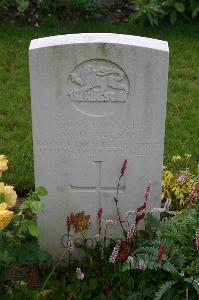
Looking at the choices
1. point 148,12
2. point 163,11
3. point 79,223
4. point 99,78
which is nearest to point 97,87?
point 99,78

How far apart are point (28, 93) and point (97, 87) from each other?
3.16m

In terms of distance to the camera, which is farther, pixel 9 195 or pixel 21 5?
pixel 21 5

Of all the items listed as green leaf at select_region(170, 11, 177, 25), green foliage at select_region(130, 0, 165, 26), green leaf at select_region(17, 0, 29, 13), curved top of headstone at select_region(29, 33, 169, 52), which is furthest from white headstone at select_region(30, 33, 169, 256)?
green leaf at select_region(17, 0, 29, 13)

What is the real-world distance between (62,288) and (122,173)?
836 millimetres

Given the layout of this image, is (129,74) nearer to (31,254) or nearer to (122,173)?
(122,173)

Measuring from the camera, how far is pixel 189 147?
20.3ft

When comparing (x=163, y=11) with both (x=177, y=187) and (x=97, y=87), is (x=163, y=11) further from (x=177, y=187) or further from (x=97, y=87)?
(x=97, y=87)

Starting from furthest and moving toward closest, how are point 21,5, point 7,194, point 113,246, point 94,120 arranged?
point 21,5, point 113,246, point 94,120, point 7,194

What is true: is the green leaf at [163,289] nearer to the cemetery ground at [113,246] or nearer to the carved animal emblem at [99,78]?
the cemetery ground at [113,246]

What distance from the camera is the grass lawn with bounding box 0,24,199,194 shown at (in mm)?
6032

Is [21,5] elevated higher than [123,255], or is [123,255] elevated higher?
[21,5]

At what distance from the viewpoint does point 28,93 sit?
23.5 feet

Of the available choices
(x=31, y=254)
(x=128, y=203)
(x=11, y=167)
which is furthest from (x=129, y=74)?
(x=11, y=167)

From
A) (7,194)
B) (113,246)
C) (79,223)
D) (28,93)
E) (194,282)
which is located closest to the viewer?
(7,194)
